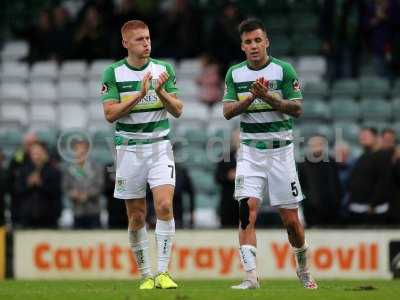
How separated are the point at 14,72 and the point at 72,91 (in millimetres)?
1507

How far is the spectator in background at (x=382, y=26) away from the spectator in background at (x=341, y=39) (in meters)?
0.30

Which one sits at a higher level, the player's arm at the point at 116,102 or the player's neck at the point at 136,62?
the player's neck at the point at 136,62

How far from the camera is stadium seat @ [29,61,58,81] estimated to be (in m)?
25.7

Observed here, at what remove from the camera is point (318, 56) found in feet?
81.6

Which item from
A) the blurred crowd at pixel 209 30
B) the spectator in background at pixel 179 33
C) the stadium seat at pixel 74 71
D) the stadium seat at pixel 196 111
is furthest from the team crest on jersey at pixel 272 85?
the stadium seat at pixel 74 71

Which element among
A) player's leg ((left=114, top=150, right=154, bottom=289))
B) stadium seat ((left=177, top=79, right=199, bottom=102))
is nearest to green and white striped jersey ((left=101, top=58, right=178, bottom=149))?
player's leg ((left=114, top=150, right=154, bottom=289))

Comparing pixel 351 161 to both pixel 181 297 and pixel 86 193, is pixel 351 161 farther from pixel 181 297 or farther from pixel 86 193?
pixel 181 297

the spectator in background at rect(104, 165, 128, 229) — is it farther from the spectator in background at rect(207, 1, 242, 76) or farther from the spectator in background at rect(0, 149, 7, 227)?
the spectator in background at rect(207, 1, 242, 76)

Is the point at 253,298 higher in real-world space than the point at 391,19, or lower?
lower

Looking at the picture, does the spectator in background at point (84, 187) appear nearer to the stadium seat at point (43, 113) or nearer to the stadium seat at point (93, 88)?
the stadium seat at point (43, 113)

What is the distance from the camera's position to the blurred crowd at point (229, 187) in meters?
19.3

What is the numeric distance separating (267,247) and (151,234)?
1857 millimetres

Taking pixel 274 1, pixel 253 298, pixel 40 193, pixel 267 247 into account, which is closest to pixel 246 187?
pixel 253 298

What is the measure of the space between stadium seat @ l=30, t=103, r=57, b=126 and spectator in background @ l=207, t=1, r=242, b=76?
357cm
